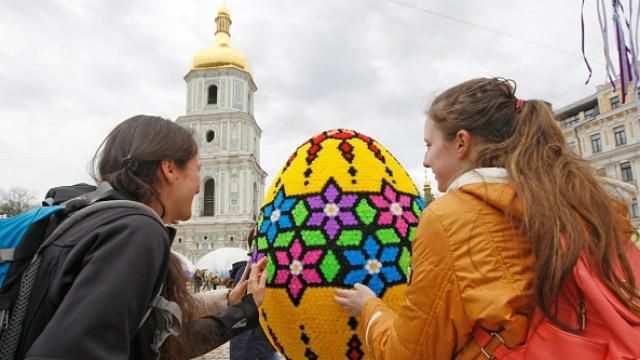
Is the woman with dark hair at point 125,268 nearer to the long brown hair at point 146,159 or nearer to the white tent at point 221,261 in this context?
the long brown hair at point 146,159

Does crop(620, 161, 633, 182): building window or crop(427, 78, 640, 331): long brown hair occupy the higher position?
crop(620, 161, 633, 182): building window

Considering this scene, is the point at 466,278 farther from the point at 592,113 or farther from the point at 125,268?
the point at 592,113

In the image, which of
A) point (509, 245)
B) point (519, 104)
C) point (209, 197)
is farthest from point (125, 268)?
point (209, 197)

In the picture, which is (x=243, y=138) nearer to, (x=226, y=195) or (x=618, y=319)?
(x=226, y=195)

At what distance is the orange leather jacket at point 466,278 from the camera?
1145 millimetres

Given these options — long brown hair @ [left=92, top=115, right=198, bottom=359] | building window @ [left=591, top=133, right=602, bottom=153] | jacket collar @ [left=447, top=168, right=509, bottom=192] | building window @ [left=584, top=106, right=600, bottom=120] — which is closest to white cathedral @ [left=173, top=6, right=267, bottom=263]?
building window @ [left=591, top=133, right=602, bottom=153]

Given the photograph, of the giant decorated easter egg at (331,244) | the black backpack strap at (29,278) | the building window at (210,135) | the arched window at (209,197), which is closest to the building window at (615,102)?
the building window at (210,135)

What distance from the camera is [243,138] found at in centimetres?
3644

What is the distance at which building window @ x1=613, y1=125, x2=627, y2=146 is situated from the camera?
91.2 ft

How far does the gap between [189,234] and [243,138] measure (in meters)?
8.80

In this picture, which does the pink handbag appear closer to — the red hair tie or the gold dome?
the red hair tie

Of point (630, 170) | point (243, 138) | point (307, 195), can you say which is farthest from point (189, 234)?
point (307, 195)

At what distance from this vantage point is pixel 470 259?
118 cm

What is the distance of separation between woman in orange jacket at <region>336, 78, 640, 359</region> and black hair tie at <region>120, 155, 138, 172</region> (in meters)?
0.94
